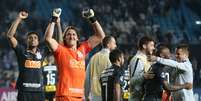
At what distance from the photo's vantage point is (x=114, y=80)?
9820 millimetres

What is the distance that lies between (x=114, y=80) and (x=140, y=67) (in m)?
0.60

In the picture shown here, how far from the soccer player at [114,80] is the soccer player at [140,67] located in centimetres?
26

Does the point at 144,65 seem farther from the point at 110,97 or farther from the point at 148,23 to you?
the point at 148,23

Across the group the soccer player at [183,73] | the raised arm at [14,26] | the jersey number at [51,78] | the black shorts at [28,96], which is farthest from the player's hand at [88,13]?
the jersey number at [51,78]

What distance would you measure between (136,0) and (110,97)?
59.9 ft

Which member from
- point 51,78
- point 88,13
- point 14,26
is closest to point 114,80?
point 88,13

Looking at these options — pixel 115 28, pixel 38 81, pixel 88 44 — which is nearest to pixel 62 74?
pixel 88 44

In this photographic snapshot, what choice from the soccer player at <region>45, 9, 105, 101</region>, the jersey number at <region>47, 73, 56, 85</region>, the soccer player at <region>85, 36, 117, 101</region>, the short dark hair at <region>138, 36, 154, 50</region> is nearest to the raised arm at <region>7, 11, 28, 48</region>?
the soccer player at <region>85, 36, 117, 101</region>

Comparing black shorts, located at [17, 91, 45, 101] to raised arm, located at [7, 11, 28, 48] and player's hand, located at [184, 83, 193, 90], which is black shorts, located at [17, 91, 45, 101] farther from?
player's hand, located at [184, 83, 193, 90]

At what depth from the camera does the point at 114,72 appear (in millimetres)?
9906

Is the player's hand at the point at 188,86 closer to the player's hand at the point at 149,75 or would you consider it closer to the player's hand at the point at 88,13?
the player's hand at the point at 149,75

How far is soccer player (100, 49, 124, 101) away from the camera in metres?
9.78

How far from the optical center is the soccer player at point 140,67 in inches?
400

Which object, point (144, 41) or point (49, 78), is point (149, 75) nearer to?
point (144, 41)
